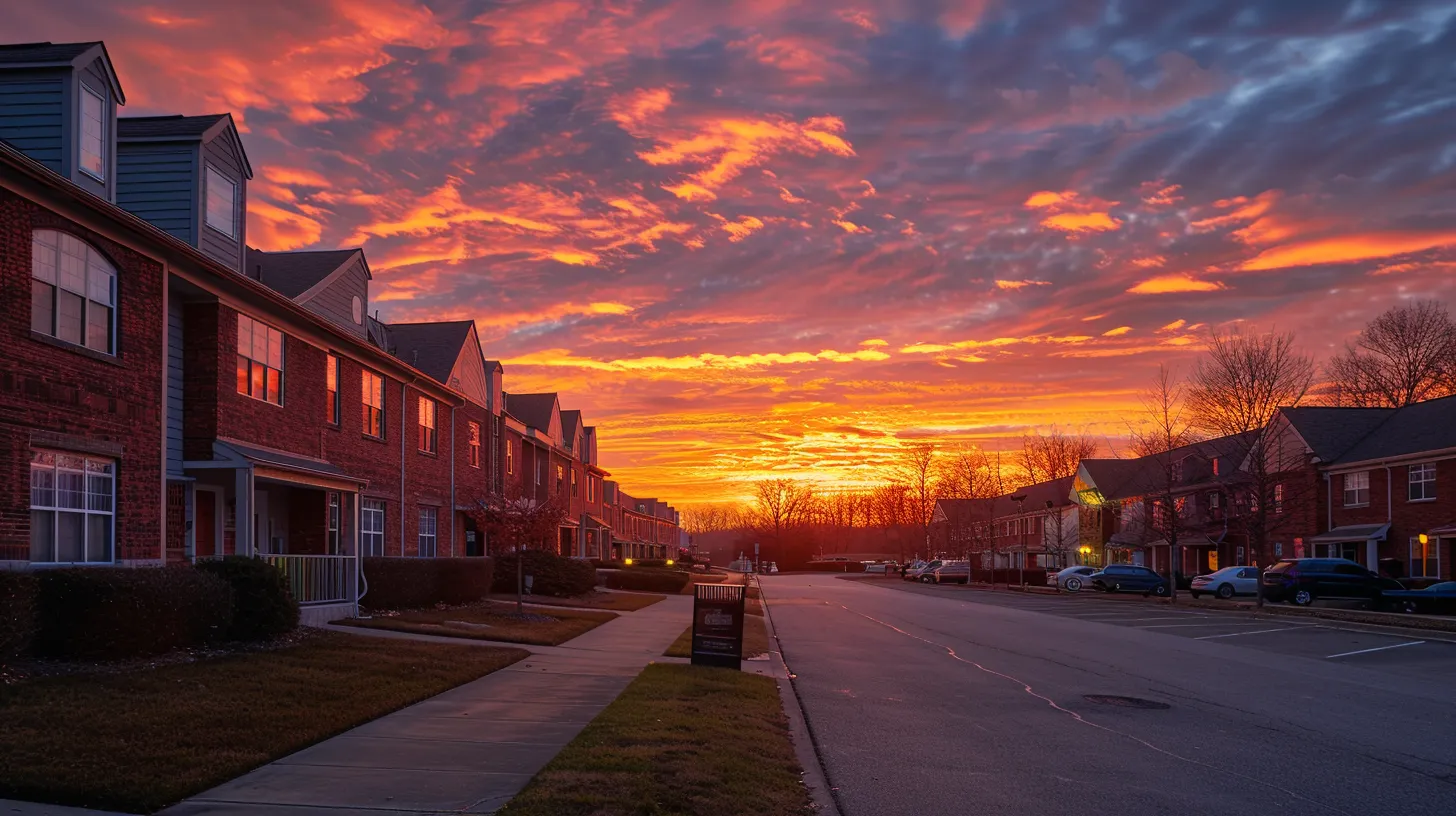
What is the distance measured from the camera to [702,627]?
1678cm

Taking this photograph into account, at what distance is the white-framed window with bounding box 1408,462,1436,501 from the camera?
44.3 meters

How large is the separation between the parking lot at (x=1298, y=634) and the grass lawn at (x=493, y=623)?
14.2m

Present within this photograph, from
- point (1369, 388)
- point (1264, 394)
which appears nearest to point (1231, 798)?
point (1264, 394)

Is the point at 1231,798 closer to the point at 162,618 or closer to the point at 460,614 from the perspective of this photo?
the point at 162,618

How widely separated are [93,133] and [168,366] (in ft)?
12.0

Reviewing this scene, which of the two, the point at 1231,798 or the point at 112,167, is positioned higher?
the point at 112,167

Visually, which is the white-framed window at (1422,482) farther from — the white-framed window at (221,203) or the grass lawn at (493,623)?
the white-framed window at (221,203)

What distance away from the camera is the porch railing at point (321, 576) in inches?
789

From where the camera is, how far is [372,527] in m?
27.2

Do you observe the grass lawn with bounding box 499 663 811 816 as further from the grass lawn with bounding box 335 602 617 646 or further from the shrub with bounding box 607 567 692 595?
the shrub with bounding box 607 567 692 595

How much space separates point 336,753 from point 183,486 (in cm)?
1092

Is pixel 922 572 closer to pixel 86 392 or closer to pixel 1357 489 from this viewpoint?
pixel 1357 489

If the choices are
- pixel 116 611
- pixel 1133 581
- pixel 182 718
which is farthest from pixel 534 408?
pixel 182 718

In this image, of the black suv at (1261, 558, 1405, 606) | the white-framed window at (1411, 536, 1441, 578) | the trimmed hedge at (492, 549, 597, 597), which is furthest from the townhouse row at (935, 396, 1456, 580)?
the trimmed hedge at (492, 549, 597, 597)
